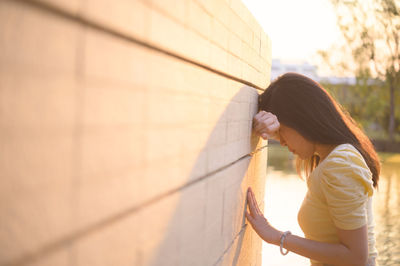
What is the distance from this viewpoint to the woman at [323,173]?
5.65 feet

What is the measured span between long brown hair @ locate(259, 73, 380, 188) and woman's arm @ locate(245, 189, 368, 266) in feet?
1.58

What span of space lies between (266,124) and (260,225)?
0.52 m

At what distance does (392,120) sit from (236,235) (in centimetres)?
1891

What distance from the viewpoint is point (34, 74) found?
0.51 m

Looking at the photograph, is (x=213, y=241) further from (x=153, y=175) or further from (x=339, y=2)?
(x=339, y=2)

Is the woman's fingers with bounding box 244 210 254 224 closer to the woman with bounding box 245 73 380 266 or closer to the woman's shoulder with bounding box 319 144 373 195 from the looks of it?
the woman with bounding box 245 73 380 266

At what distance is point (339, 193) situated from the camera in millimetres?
1718

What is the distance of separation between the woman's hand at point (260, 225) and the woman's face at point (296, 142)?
35 centimetres

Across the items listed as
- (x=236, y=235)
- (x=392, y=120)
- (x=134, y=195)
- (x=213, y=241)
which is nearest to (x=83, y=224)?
(x=134, y=195)

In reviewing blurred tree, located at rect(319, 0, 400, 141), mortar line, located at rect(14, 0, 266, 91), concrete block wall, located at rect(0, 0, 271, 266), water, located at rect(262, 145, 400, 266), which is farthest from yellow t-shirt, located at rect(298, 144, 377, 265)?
blurred tree, located at rect(319, 0, 400, 141)

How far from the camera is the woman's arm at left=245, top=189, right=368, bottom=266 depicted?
1.72 meters

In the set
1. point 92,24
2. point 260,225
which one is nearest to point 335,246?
point 260,225

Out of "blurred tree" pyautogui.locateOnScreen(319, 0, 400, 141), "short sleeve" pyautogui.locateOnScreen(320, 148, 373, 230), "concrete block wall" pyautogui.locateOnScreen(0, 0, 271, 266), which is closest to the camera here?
"concrete block wall" pyautogui.locateOnScreen(0, 0, 271, 266)

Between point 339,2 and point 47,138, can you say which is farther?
point 339,2
